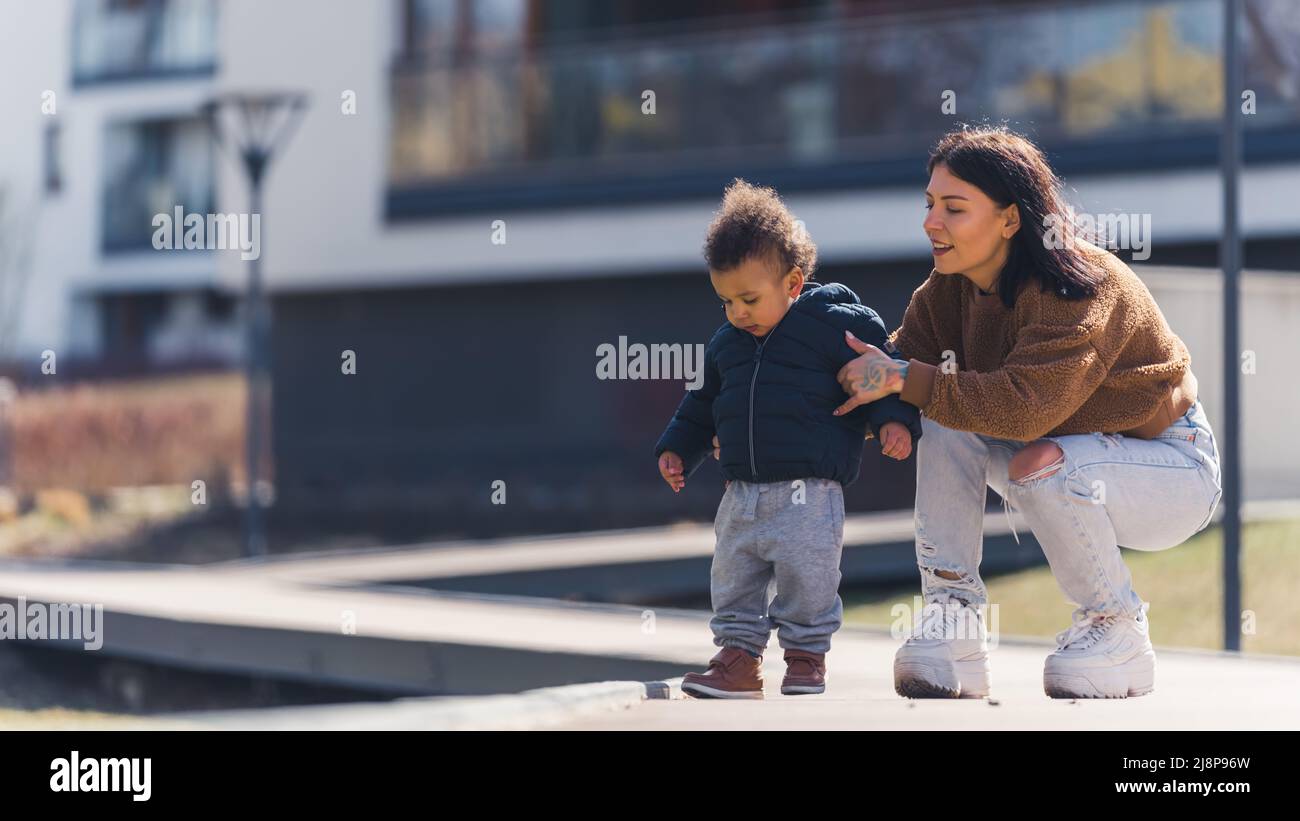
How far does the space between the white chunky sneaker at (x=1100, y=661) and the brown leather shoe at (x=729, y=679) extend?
760mm

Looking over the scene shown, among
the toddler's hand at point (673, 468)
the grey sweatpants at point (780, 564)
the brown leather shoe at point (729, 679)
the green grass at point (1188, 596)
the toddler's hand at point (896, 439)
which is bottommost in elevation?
the green grass at point (1188, 596)

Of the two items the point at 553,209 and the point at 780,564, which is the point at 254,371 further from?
the point at 780,564

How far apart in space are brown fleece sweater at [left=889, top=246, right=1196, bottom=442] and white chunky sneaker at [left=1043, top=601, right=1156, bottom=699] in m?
0.50

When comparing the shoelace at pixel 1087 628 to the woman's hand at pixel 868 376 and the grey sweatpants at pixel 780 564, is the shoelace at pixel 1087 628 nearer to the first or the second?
the grey sweatpants at pixel 780 564

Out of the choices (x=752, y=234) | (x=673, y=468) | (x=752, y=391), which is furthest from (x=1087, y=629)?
(x=752, y=234)

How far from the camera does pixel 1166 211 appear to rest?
13945 millimetres

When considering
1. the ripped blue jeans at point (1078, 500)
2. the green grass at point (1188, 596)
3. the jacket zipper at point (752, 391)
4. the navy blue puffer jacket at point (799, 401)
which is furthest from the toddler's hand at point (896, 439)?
the green grass at point (1188, 596)

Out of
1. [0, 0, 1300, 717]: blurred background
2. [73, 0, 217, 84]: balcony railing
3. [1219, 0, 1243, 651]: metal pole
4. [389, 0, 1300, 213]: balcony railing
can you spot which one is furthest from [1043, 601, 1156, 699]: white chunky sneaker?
[73, 0, 217, 84]: balcony railing

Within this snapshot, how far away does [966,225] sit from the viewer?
4629 mm

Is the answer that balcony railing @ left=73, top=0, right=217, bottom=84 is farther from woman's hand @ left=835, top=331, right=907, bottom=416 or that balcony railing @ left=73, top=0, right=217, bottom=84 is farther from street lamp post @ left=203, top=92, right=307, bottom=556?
woman's hand @ left=835, top=331, right=907, bottom=416

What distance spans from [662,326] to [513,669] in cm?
923

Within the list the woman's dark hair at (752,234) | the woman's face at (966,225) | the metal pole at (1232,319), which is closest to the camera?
the woman's face at (966,225)

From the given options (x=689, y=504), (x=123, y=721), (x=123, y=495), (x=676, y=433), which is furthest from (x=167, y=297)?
(x=676, y=433)

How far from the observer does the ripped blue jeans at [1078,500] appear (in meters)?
4.57
